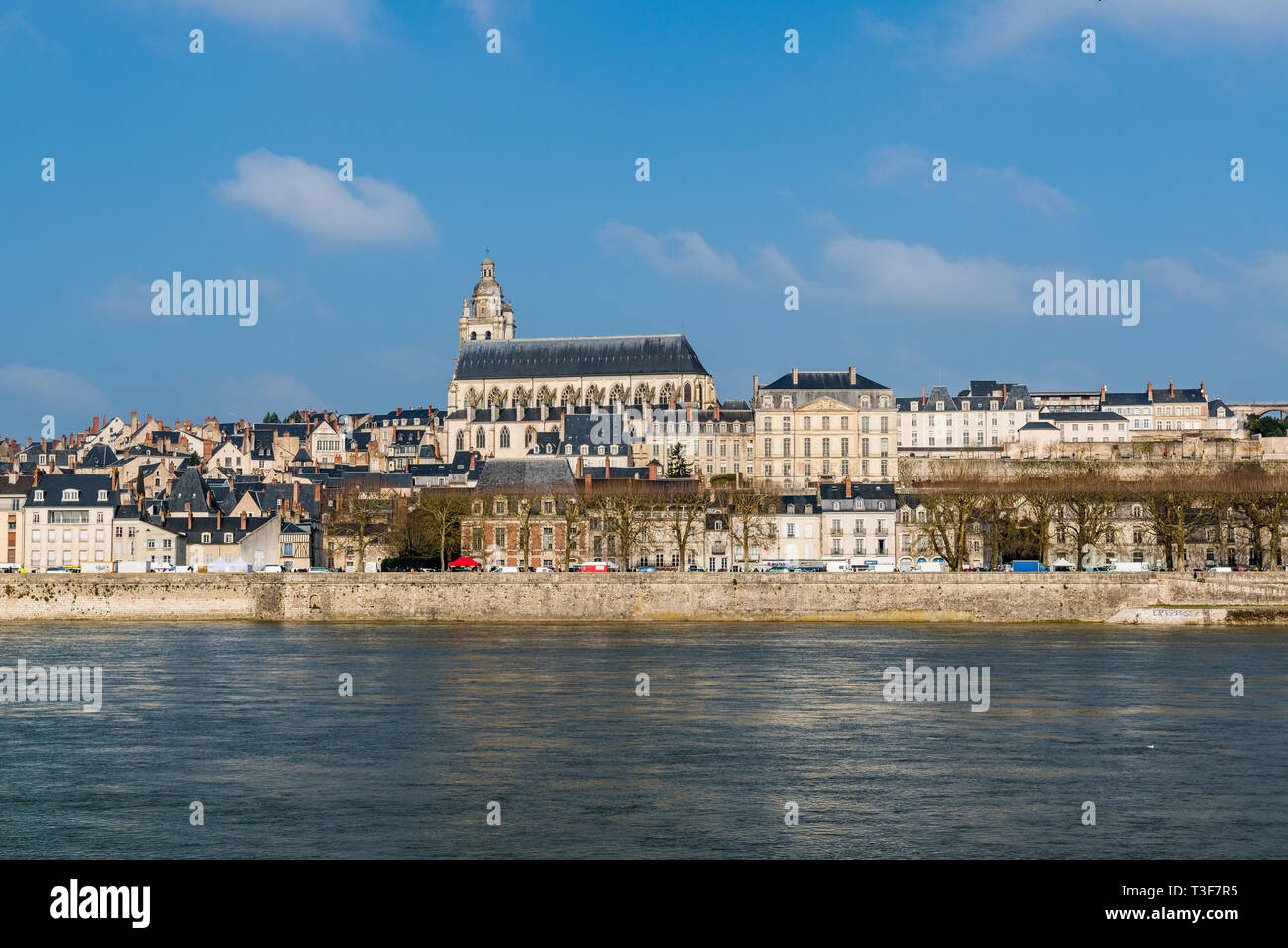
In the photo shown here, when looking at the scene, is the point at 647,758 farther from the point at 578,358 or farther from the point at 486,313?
the point at 486,313

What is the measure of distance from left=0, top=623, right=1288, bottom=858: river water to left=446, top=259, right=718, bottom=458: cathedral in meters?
66.8

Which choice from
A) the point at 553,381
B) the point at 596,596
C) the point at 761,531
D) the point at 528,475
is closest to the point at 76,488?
the point at 528,475

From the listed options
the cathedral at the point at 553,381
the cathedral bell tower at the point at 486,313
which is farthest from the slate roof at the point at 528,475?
the cathedral bell tower at the point at 486,313

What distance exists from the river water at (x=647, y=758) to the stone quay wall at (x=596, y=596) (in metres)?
10.4

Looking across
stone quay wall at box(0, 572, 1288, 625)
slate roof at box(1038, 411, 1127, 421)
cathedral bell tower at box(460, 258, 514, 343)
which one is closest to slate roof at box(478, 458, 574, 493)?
stone quay wall at box(0, 572, 1288, 625)

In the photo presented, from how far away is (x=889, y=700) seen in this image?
24.7 metres

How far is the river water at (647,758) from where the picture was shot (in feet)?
49.4

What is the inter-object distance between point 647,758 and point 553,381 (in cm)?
8764

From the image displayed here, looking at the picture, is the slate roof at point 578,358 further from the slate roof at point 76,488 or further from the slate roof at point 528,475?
the slate roof at point 76,488

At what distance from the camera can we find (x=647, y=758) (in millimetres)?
19344
